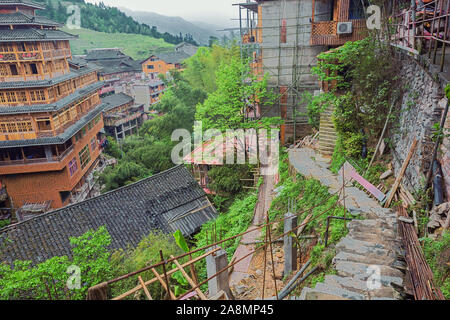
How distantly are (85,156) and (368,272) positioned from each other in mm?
23406

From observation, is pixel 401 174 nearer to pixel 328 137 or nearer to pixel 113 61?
pixel 328 137

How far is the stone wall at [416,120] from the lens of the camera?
6.75m

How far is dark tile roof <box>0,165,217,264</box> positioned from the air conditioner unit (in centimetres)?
1002

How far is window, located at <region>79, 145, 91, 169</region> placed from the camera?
23.7m

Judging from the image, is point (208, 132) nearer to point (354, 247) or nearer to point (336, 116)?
point (336, 116)

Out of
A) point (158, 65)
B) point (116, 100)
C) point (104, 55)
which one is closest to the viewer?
point (116, 100)

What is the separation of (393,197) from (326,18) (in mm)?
12407

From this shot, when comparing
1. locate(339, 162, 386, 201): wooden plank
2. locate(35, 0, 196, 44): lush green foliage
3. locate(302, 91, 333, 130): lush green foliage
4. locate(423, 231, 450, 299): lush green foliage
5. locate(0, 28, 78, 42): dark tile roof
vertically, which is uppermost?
locate(35, 0, 196, 44): lush green foliage

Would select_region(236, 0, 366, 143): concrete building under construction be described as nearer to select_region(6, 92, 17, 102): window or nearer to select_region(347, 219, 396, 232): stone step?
select_region(347, 219, 396, 232): stone step

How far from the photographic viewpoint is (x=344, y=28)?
14.4 m

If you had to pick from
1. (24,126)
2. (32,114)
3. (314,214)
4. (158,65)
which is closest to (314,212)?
(314,214)

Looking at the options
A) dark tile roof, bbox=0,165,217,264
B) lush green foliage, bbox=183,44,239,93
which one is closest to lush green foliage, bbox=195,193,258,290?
dark tile roof, bbox=0,165,217,264

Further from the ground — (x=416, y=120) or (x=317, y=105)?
(x=416, y=120)

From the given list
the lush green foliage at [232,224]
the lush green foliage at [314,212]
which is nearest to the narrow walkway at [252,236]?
the lush green foliage at [232,224]
